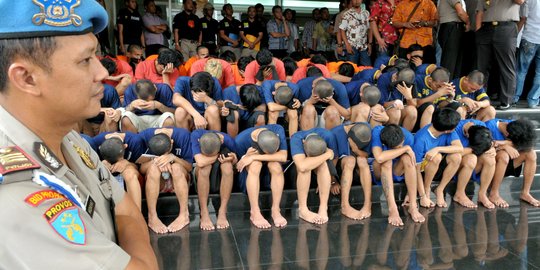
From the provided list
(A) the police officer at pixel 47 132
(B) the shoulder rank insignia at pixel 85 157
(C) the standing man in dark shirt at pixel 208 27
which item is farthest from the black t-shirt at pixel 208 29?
(A) the police officer at pixel 47 132

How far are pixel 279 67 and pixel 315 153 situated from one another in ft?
6.51

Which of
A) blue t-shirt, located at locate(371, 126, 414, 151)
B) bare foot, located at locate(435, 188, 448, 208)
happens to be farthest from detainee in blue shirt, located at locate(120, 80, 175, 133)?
bare foot, located at locate(435, 188, 448, 208)

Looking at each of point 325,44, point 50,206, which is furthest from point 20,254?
point 325,44

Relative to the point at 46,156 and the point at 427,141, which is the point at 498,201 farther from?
the point at 46,156

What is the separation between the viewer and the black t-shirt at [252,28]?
7512 millimetres

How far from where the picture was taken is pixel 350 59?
6.86m

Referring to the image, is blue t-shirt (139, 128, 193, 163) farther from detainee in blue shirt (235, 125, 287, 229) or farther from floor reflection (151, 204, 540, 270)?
floor reflection (151, 204, 540, 270)

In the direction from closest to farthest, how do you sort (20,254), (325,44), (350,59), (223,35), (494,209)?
1. (20,254)
2. (494,209)
3. (350,59)
4. (223,35)
5. (325,44)

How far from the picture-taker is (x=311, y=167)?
3.76 metres

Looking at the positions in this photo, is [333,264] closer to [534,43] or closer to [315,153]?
[315,153]

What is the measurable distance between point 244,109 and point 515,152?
2.92m

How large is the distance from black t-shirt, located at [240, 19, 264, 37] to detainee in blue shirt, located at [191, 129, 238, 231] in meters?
4.10

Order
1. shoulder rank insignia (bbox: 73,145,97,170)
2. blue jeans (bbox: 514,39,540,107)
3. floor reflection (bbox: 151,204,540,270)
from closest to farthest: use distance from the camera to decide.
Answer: shoulder rank insignia (bbox: 73,145,97,170)
floor reflection (bbox: 151,204,540,270)
blue jeans (bbox: 514,39,540,107)

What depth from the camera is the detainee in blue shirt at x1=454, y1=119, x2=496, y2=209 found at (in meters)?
4.09
